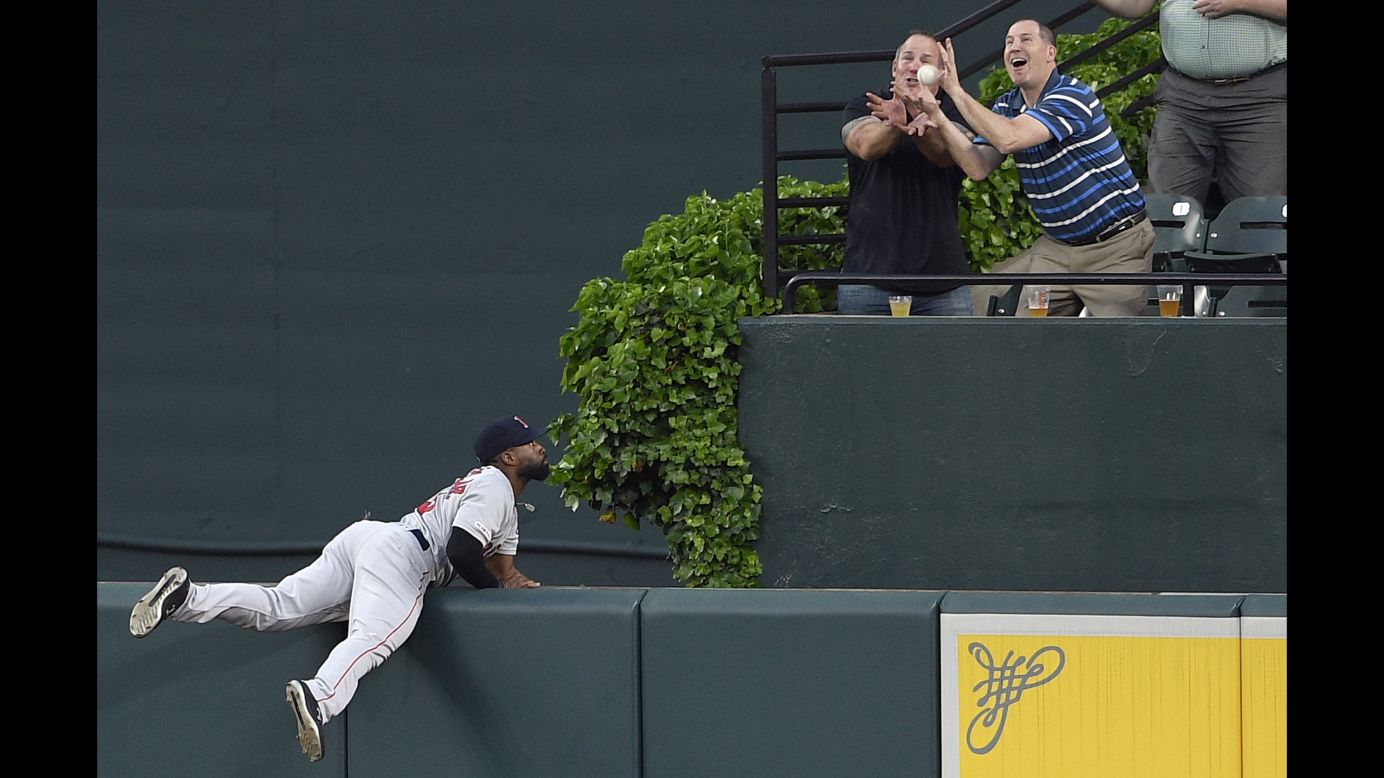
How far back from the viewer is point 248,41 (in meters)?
11.0

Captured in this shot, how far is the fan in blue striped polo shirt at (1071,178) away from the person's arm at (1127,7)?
0.84m

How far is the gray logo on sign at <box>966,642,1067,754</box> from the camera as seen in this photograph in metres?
5.43

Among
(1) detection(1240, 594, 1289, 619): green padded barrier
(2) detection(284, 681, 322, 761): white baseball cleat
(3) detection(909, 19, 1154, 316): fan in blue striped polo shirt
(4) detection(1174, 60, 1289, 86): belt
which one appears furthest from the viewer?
(4) detection(1174, 60, 1289, 86): belt

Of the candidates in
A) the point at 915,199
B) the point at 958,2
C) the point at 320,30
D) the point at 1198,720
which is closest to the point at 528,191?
the point at 320,30

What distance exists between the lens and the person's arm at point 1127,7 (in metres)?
7.91

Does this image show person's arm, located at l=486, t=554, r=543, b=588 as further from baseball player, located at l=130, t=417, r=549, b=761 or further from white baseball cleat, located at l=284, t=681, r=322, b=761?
white baseball cleat, located at l=284, t=681, r=322, b=761

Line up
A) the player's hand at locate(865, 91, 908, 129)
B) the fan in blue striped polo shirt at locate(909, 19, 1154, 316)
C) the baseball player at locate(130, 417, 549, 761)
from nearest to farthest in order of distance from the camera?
the baseball player at locate(130, 417, 549, 761) → the player's hand at locate(865, 91, 908, 129) → the fan in blue striped polo shirt at locate(909, 19, 1154, 316)

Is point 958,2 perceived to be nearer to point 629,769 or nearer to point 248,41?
point 248,41

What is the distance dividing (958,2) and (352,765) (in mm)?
6533

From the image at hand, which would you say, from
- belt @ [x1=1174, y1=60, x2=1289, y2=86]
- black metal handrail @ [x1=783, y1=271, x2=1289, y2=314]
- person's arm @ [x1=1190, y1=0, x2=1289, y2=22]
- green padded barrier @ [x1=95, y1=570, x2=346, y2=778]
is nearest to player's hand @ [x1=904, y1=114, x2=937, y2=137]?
black metal handrail @ [x1=783, y1=271, x2=1289, y2=314]

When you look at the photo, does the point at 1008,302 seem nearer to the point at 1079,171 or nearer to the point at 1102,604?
the point at 1079,171

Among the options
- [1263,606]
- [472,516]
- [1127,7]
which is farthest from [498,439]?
[1127,7]

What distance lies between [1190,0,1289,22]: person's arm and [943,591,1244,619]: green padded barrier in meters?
3.48

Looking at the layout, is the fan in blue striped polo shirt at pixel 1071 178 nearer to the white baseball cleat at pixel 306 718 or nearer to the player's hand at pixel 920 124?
the player's hand at pixel 920 124
